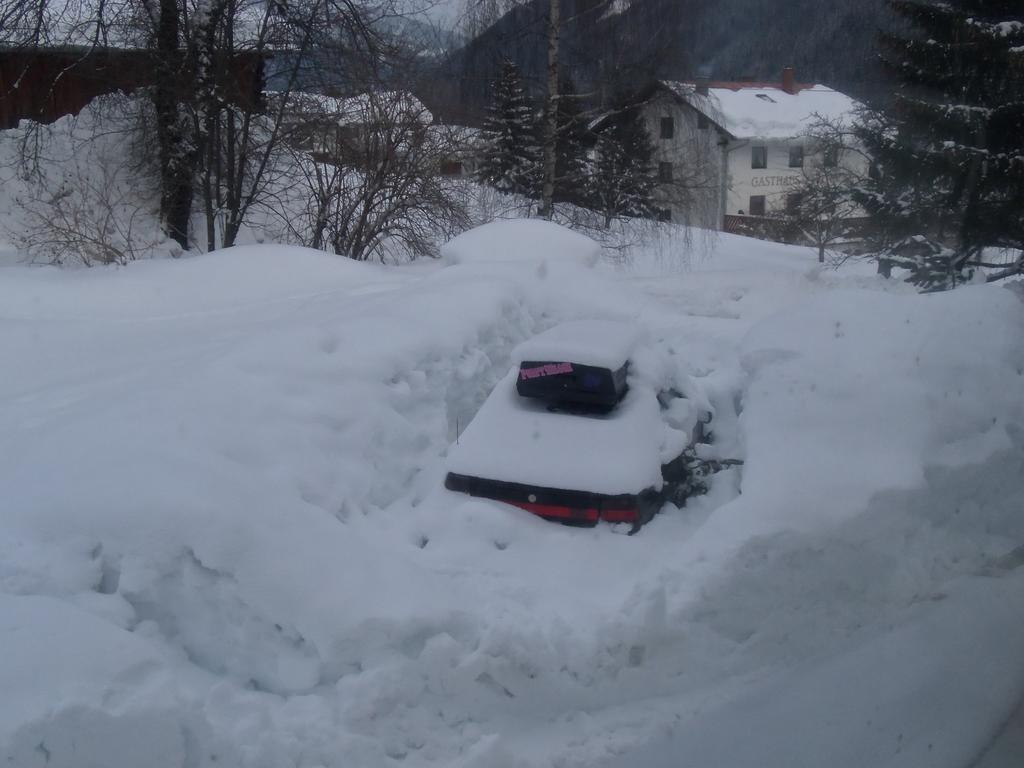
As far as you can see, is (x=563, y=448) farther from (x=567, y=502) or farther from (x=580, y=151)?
(x=580, y=151)

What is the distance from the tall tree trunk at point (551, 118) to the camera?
19.6 meters

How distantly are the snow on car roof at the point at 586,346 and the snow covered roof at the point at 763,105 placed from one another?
36.4 ft

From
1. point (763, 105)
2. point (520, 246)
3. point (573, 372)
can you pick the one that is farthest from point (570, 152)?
point (573, 372)

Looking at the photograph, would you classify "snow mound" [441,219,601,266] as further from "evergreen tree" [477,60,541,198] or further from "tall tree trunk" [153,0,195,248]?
"evergreen tree" [477,60,541,198]

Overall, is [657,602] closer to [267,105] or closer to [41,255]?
[41,255]

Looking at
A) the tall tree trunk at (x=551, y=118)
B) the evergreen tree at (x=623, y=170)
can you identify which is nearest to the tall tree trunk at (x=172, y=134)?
the tall tree trunk at (x=551, y=118)

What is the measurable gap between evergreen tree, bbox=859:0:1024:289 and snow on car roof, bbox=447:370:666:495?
334 inches

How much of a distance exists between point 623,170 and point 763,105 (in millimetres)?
3213

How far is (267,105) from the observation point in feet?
54.1

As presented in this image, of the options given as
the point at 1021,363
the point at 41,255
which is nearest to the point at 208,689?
the point at 1021,363

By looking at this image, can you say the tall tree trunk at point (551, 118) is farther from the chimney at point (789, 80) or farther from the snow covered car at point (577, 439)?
the snow covered car at point (577, 439)

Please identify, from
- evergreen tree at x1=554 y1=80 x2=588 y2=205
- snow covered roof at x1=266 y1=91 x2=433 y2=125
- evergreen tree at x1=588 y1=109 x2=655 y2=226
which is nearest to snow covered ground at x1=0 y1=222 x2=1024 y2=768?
snow covered roof at x1=266 y1=91 x2=433 y2=125

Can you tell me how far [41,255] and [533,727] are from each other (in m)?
13.4

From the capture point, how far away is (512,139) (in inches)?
786
